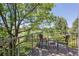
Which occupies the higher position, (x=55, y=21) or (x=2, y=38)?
(x=55, y=21)

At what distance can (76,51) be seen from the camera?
278 cm

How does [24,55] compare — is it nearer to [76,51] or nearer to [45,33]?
[45,33]

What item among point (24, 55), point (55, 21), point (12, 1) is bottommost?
point (24, 55)

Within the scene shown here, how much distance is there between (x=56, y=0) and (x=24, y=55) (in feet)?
2.26

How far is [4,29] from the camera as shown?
277 centimetres

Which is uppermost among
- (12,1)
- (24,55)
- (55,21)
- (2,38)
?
(12,1)

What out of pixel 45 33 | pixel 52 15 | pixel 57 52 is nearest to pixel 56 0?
pixel 52 15

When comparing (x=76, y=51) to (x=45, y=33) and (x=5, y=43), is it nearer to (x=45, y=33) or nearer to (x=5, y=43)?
(x=45, y=33)

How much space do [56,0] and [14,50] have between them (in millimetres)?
710

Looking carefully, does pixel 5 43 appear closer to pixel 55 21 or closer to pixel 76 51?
pixel 55 21

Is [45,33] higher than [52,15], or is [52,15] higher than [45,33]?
[52,15]

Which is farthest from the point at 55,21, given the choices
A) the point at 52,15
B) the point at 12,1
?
the point at 12,1

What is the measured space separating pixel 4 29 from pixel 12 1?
315 millimetres

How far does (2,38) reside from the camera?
2783 millimetres
